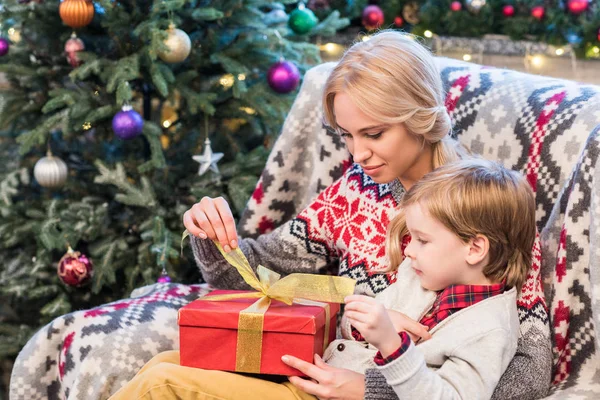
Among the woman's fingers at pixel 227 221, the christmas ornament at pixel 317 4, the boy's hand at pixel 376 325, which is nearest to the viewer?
the boy's hand at pixel 376 325

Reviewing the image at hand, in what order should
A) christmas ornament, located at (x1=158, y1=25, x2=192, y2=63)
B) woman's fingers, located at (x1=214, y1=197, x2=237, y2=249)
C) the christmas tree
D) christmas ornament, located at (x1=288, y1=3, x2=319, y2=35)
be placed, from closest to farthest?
woman's fingers, located at (x1=214, y1=197, x2=237, y2=249), christmas ornament, located at (x1=158, y1=25, x2=192, y2=63), the christmas tree, christmas ornament, located at (x1=288, y1=3, x2=319, y2=35)

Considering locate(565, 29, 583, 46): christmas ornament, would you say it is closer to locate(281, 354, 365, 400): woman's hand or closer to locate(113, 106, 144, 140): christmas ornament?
locate(113, 106, 144, 140): christmas ornament

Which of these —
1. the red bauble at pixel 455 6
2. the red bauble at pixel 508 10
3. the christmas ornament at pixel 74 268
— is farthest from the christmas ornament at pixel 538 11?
the christmas ornament at pixel 74 268

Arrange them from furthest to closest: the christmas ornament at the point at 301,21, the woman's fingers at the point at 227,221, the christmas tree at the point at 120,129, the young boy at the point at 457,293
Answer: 1. the christmas ornament at the point at 301,21
2. the christmas tree at the point at 120,129
3. the woman's fingers at the point at 227,221
4. the young boy at the point at 457,293

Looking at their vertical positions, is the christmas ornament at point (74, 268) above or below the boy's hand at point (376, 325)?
below

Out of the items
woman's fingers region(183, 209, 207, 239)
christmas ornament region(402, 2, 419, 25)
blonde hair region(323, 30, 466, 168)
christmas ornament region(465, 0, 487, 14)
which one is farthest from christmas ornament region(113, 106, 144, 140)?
christmas ornament region(465, 0, 487, 14)

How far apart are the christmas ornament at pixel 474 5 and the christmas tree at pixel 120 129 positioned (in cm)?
116

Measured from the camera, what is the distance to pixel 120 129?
8.20ft

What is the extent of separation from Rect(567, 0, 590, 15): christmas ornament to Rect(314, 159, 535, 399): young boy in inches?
94.3

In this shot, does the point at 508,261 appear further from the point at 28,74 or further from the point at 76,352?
the point at 28,74

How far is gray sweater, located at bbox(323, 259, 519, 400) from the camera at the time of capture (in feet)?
4.22

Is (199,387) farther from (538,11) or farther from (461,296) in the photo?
(538,11)

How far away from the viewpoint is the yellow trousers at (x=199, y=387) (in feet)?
4.63

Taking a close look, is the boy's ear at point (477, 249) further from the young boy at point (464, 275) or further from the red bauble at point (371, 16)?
the red bauble at point (371, 16)
